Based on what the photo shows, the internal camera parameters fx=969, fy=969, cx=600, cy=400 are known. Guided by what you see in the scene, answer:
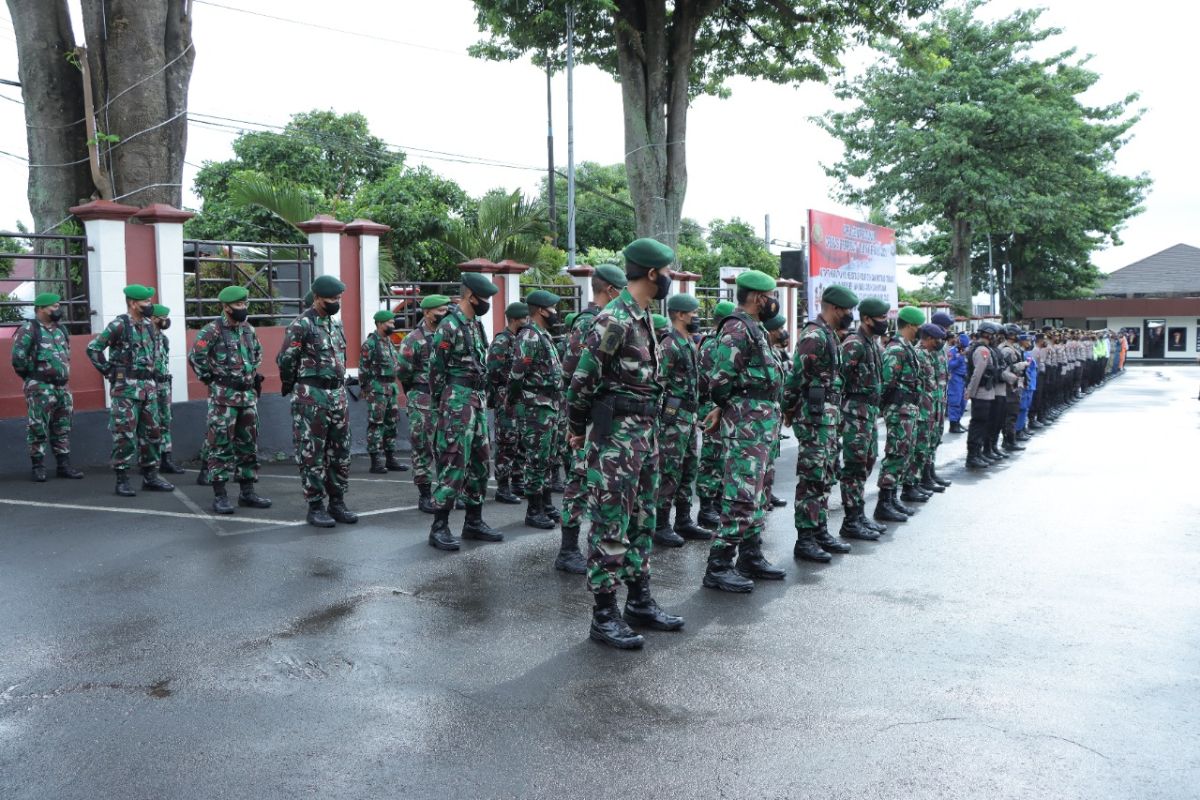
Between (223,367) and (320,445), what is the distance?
1365 mm

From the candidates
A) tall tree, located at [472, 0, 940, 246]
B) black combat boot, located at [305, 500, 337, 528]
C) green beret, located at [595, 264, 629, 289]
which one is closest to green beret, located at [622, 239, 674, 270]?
green beret, located at [595, 264, 629, 289]

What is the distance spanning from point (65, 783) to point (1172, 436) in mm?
16211

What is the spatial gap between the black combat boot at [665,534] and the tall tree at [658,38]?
11266 mm

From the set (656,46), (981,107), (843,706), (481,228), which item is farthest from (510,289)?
(981,107)

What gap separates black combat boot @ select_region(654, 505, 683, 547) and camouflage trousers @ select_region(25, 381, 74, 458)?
6.30 metres

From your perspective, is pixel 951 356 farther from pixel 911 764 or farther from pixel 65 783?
pixel 65 783

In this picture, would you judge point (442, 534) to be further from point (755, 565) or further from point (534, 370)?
point (755, 565)

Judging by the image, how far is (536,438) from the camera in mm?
7648

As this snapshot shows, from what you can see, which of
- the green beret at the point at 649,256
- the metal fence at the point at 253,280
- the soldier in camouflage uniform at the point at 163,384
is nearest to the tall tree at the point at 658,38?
the metal fence at the point at 253,280

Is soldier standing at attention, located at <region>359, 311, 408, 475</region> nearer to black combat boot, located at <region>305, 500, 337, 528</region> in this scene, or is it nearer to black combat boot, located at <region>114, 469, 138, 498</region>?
black combat boot, located at <region>114, 469, 138, 498</region>

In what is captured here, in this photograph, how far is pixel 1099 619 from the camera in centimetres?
533

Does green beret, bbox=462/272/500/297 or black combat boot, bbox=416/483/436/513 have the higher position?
green beret, bbox=462/272/500/297

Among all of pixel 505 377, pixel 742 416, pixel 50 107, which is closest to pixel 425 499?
pixel 505 377

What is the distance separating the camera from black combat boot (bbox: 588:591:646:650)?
4.76 meters
